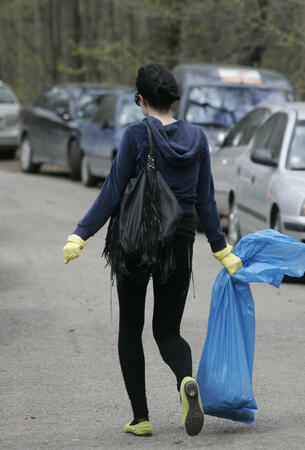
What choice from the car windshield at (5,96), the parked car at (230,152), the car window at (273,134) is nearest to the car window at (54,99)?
the car windshield at (5,96)

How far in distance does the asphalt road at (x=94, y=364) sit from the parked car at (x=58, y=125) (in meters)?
8.10

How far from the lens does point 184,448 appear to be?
15.3 feet

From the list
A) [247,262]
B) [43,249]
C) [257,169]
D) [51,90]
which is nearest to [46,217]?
[43,249]

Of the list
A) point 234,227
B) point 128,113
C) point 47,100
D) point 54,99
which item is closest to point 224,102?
point 128,113

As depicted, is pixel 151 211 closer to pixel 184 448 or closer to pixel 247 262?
pixel 247 262

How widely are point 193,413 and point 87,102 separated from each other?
1593 cm

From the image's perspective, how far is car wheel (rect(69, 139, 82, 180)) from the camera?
62.5ft

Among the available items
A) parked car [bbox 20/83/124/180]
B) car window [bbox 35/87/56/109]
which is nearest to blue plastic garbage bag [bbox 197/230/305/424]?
parked car [bbox 20/83/124/180]

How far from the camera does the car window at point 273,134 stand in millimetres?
10386

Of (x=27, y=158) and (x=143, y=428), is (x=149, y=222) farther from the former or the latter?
(x=27, y=158)

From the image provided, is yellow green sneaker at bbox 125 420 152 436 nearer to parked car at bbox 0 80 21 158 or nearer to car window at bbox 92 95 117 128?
car window at bbox 92 95 117 128

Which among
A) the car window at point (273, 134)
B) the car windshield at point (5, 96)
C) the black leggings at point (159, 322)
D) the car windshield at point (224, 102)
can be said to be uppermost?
the black leggings at point (159, 322)

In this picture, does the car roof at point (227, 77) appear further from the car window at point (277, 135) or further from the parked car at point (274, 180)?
the car window at point (277, 135)

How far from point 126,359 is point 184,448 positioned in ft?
1.54
